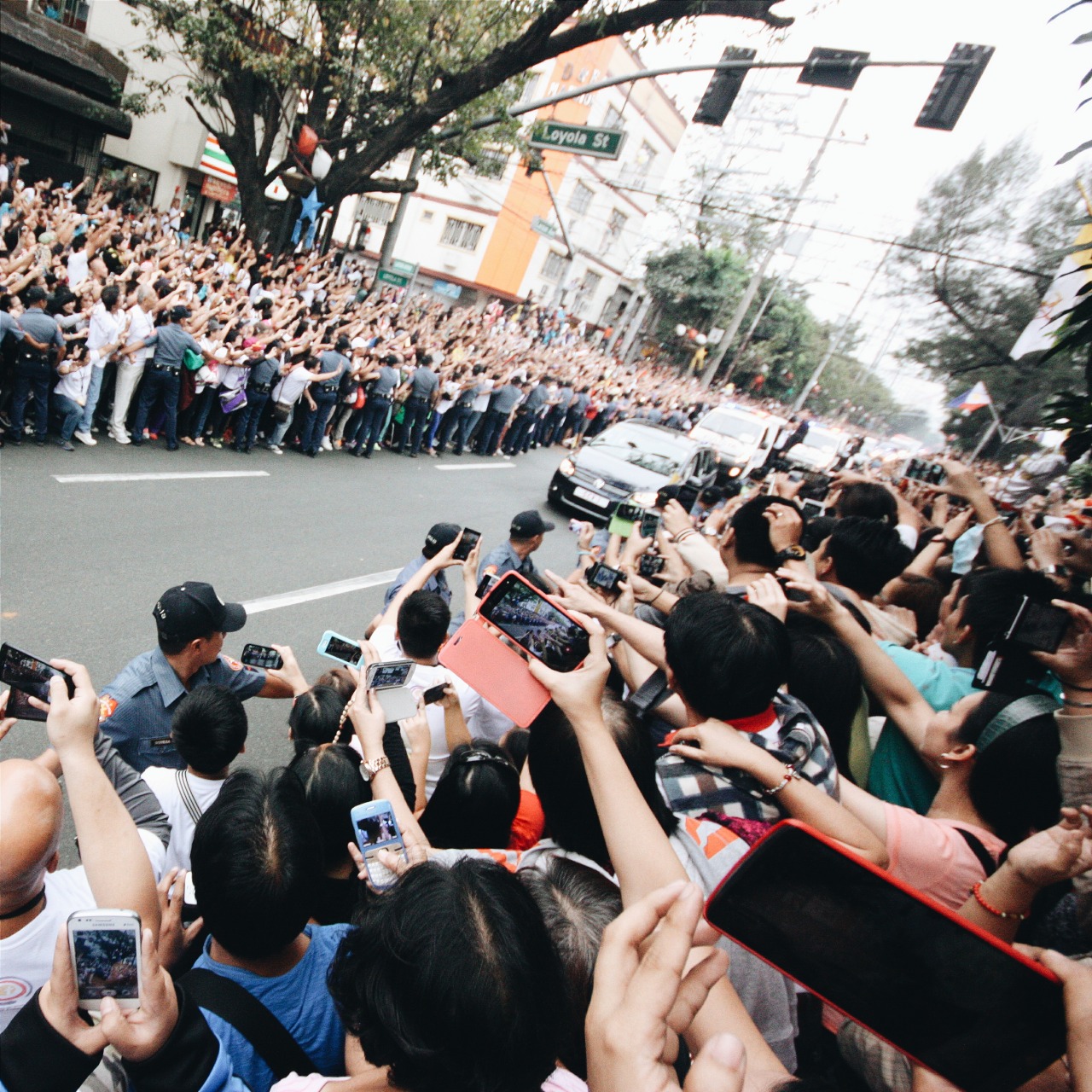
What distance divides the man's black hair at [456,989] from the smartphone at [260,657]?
1836 millimetres

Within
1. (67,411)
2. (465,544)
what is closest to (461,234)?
(67,411)

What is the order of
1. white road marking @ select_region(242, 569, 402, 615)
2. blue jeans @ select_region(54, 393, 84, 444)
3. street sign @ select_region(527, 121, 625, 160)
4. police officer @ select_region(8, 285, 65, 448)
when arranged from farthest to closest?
street sign @ select_region(527, 121, 625, 160) → blue jeans @ select_region(54, 393, 84, 444) → police officer @ select_region(8, 285, 65, 448) → white road marking @ select_region(242, 569, 402, 615)

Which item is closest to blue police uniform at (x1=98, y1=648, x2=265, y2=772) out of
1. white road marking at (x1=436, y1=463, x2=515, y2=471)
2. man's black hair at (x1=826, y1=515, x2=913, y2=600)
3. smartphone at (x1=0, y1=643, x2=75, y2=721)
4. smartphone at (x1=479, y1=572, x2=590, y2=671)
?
smartphone at (x1=0, y1=643, x2=75, y2=721)

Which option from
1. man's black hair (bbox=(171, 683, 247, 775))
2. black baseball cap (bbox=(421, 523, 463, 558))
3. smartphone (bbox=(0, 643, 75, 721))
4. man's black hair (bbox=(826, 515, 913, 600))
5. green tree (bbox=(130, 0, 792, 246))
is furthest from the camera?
green tree (bbox=(130, 0, 792, 246))

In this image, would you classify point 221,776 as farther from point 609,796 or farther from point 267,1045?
point 609,796

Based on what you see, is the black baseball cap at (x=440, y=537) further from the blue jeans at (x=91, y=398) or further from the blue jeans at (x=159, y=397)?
the blue jeans at (x=159, y=397)

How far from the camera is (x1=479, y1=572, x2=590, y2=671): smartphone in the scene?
1.72m

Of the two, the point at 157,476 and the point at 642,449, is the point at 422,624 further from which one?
the point at 642,449

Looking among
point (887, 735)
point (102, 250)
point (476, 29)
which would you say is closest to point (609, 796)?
point (887, 735)

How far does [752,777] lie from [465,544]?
238 centimetres

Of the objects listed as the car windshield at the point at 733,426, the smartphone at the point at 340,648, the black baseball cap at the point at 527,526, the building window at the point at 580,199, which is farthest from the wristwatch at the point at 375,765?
the building window at the point at 580,199

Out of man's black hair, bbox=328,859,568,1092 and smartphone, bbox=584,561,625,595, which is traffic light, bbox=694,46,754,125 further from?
man's black hair, bbox=328,859,568,1092

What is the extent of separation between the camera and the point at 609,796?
1365mm

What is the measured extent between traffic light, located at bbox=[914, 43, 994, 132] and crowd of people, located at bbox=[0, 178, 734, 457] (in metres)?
7.63
